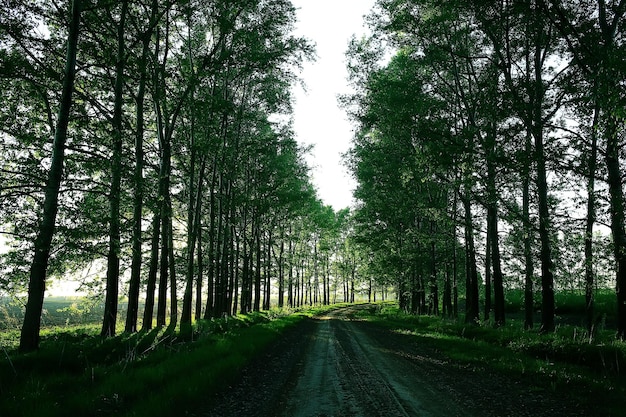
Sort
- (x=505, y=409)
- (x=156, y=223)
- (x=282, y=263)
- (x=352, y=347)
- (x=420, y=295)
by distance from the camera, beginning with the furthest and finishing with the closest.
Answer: (x=282, y=263), (x=420, y=295), (x=156, y=223), (x=352, y=347), (x=505, y=409)

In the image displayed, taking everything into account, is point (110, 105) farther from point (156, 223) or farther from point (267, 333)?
point (267, 333)

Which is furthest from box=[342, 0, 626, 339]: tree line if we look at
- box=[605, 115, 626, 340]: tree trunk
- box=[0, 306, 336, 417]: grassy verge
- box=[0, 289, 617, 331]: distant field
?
box=[0, 306, 336, 417]: grassy verge

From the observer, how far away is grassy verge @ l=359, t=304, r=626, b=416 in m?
8.00

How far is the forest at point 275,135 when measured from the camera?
11.1 m

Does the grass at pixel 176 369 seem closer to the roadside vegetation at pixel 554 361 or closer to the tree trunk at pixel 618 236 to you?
the roadside vegetation at pixel 554 361

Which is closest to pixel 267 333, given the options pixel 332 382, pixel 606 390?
pixel 332 382

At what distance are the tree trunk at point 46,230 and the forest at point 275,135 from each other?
4cm

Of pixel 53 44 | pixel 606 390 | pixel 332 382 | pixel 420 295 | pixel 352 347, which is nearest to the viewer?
pixel 606 390

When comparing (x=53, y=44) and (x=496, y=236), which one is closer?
(x=53, y=44)

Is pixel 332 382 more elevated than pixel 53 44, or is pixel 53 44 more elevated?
pixel 53 44

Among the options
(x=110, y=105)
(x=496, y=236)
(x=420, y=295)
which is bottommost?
(x=420, y=295)

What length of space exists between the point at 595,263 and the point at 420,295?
2084 centimetres

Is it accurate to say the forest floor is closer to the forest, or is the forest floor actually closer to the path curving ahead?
the path curving ahead

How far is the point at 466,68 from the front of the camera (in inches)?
790
